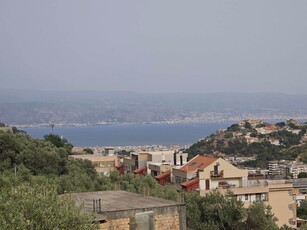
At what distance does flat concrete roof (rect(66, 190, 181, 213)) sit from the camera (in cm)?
1612

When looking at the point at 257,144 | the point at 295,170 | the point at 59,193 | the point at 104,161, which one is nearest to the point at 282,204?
the point at 59,193

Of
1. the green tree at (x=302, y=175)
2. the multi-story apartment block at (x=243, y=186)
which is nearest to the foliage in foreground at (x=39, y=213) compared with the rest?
the multi-story apartment block at (x=243, y=186)

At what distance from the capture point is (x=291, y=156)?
330 ft

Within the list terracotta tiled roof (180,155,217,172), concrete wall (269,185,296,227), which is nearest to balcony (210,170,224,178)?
terracotta tiled roof (180,155,217,172)

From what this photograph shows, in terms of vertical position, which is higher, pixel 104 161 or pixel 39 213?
pixel 39 213

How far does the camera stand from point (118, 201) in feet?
56.6

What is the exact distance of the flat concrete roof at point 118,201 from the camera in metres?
16.1

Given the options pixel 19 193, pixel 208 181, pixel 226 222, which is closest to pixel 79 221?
pixel 19 193

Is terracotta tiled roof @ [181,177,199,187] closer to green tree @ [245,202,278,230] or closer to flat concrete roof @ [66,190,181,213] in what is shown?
green tree @ [245,202,278,230]

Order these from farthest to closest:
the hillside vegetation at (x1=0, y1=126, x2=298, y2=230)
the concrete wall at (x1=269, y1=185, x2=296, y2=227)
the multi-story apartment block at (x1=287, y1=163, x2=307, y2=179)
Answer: the multi-story apartment block at (x1=287, y1=163, x2=307, y2=179)
the concrete wall at (x1=269, y1=185, x2=296, y2=227)
the hillside vegetation at (x1=0, y1=126, x2=298, y2=230)

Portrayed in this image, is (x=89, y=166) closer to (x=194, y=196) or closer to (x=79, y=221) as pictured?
(x=194, y=196)

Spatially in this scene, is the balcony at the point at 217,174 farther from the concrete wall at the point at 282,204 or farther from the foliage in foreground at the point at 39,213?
the foliage in foreground at the point at 39,213

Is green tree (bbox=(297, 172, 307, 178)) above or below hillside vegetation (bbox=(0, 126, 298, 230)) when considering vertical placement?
below

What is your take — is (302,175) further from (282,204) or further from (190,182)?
(190,182)
